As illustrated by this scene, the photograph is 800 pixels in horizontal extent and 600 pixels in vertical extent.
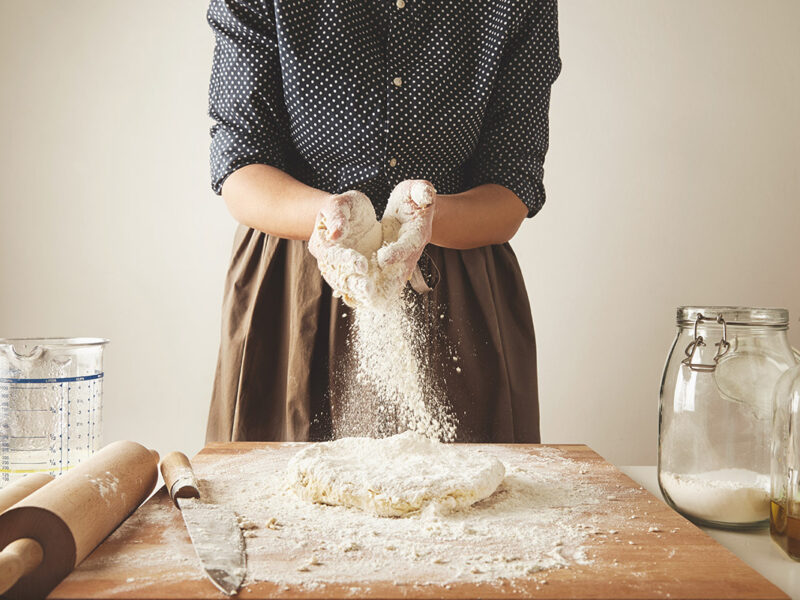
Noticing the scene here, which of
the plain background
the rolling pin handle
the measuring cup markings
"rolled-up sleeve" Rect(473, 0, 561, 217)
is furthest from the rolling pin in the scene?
the plain background

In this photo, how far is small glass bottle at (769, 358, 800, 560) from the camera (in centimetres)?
67

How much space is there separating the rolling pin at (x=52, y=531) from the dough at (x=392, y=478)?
23 cm

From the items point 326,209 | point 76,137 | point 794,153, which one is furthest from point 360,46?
point 794,153

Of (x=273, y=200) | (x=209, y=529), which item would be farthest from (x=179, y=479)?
(x=273, y=200)

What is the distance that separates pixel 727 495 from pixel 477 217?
60 cm

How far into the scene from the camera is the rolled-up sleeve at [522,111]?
50.3 inches

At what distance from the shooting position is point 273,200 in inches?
45.7

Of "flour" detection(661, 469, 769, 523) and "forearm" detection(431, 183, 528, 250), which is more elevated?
"forearm" detection(431, 183, 528, 250)

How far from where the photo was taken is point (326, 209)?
0.90 meters

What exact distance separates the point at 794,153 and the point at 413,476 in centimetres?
202

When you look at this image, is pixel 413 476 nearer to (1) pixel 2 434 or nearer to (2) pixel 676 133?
(1) pixel 2 434

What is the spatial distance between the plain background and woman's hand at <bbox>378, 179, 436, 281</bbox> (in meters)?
1.34

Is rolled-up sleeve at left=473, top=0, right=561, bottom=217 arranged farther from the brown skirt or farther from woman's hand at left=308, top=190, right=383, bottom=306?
woman's hand at left=308, top=190, right=383, bottom=306

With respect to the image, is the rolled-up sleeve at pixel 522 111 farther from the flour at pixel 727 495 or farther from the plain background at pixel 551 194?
the plain background at pixel 551 194
